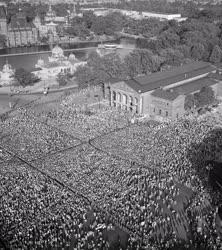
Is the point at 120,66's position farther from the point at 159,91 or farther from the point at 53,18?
the point at 53,18

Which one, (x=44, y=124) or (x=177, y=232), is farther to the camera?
(x=44, y=124)

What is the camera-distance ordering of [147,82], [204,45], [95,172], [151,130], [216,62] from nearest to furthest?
[95,172] → [151,130] → [147,82] → [216,62] → [204,45]

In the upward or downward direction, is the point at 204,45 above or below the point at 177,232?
above

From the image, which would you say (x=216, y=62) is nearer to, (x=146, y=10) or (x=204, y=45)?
(x=204, y=45)

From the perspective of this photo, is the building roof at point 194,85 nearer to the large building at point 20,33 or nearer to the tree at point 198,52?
the tree at point 198,52

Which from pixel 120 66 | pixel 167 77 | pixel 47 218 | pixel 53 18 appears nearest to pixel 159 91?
pixel 167 77

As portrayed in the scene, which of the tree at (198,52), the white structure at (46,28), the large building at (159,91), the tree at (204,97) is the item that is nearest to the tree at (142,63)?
the tree at (198,52)

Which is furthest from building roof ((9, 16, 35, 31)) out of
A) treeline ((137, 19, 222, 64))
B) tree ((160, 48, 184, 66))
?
tree ((160, 48, 184, 66))

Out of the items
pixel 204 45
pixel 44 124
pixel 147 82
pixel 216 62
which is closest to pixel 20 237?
pixel 44 124
